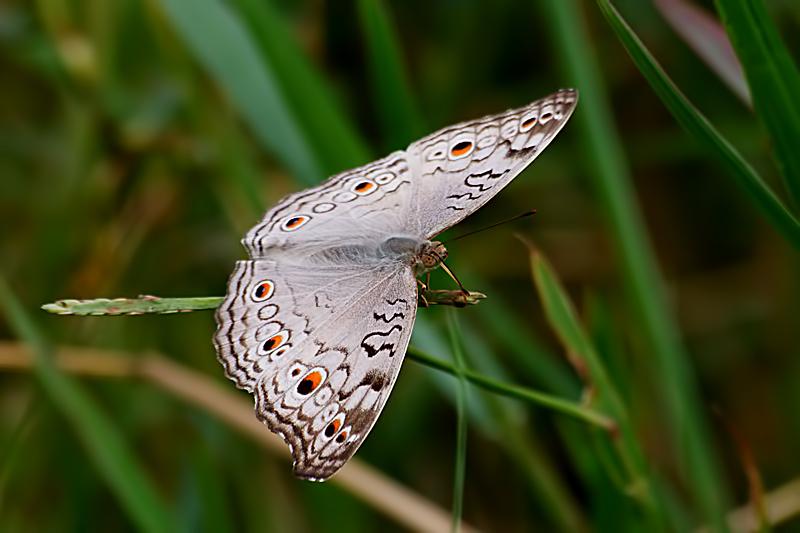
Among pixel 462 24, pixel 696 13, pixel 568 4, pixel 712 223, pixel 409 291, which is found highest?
pixel 462 24

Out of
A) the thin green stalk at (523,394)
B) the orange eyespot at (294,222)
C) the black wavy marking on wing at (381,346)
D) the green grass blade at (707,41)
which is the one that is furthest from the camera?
the orange eyespot at (294,222)

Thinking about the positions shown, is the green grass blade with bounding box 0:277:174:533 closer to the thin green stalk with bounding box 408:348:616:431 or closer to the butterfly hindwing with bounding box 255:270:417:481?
the butterfly hindwing with bounding box 255:270:417:481

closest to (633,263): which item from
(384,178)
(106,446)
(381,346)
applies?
(384,178)

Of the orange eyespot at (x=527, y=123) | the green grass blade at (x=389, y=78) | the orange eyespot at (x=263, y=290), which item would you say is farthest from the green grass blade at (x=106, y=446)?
the orange eyespot at (x=527, y=123)

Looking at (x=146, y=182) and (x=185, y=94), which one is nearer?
(x=185, y=94)

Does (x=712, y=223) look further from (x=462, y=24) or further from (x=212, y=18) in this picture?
(x=212, y=18)

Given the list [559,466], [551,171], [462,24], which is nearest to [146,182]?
[462,24]

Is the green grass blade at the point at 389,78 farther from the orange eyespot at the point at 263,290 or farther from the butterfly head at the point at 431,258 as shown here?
the orange eyespot at the point at 263,290
